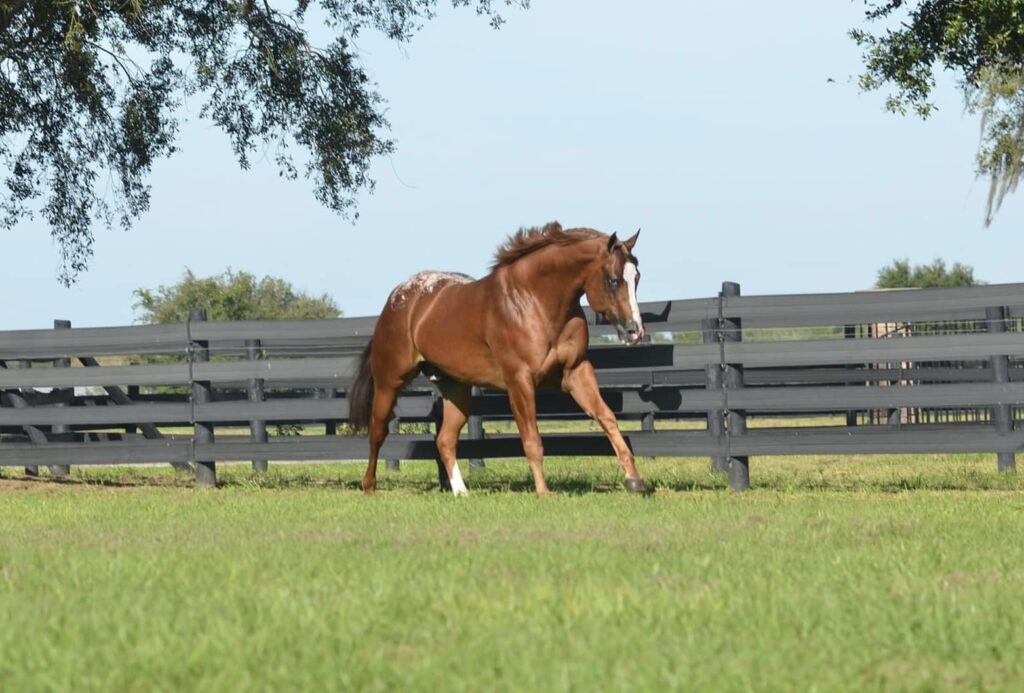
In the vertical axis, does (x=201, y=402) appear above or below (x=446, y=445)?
above

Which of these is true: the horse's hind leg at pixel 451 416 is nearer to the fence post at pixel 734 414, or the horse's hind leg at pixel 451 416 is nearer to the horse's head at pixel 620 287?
the horse's head at pixel 620 287

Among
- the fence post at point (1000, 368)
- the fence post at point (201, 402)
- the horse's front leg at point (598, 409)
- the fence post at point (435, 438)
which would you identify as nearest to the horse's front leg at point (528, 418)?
the horse's front leg at point (598, 409)

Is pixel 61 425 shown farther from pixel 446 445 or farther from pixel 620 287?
pixel 620 287

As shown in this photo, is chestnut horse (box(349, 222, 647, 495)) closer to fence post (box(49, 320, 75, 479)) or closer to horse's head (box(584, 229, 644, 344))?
horse's head (box(584, 229, 644, 344))

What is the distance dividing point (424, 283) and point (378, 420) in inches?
55.2

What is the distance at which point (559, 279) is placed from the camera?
Answer: 42.3 feet

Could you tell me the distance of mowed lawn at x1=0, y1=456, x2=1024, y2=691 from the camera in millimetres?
5051

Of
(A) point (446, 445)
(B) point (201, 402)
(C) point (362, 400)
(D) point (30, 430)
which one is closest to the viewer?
(A) point (446, 445)

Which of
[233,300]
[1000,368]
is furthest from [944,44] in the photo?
[233,300]

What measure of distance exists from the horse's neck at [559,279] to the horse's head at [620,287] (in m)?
0.18

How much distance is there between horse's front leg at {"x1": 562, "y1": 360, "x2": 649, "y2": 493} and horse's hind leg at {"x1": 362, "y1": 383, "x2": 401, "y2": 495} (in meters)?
2.11

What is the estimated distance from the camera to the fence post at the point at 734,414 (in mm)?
14016

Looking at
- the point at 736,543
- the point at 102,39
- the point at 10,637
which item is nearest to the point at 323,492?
the point at 736,543

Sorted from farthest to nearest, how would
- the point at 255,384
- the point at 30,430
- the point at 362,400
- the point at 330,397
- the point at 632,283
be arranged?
the point at 330,397 < the point at 30,430 < the point at 255,384 < the point at 362,400 < the point at 632,283
